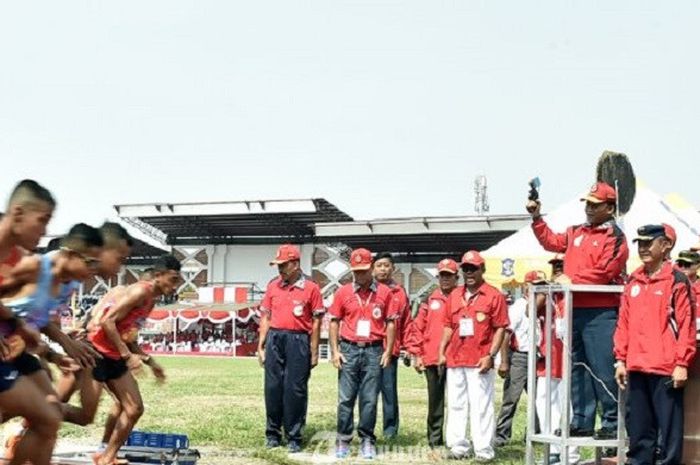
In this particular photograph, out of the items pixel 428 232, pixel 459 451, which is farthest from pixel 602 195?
pixel 428 232

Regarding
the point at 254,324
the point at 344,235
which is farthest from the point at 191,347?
the point at 344,235

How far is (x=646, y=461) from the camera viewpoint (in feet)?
24.6

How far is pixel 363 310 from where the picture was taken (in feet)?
36.1

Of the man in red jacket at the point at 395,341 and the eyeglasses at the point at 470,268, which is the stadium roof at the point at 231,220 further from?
the eyeglasses at the point at 470,268

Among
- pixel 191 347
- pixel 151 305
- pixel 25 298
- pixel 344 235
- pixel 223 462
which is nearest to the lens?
pixel 25 298

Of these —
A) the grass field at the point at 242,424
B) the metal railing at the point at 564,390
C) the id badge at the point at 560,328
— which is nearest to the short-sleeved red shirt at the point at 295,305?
the grass field at the point at 242,424

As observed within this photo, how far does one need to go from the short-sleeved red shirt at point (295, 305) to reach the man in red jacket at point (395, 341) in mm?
745

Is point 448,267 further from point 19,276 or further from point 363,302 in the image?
point 19,276

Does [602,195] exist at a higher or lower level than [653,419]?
higher

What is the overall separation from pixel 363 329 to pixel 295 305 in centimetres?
84

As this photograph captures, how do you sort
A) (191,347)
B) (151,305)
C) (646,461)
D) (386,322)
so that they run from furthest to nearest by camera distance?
(191,347) → (386,322) → (151,305) → (646,461)

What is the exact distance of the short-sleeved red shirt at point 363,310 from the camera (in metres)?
11.0

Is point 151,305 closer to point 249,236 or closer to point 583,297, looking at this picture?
point 583,297

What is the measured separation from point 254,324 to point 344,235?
8.59 meters
